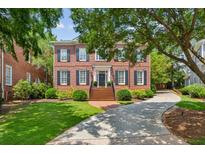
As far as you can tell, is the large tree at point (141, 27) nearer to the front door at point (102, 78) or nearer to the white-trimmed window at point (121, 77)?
the white-trimmed window at point (121, 77)

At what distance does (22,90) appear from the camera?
20438mm

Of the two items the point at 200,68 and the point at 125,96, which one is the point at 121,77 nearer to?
the point at 125,96

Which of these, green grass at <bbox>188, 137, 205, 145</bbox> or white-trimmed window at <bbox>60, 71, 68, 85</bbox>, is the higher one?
white-trimmed window at <bbox>60, 71, 68, 85</bbox>

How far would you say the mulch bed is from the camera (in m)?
9.55

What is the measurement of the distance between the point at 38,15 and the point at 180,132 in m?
5.99

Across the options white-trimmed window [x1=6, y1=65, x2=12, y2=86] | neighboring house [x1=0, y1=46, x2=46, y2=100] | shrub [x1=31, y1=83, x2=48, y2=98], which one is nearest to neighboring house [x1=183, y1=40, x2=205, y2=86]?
shrub [x1=31, y1=83, x2=48, y2=98]

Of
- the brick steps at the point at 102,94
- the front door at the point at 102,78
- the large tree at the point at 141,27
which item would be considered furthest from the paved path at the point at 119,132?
the front door at the point at 102,78

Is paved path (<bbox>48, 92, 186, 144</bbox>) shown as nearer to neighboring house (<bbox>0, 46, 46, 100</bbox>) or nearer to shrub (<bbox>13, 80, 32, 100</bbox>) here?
neighboring house (<bbox>0, 46, 46, 100</bbox>)

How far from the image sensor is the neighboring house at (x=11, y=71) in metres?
18.8

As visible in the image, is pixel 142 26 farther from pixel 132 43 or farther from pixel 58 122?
pixel 58 122

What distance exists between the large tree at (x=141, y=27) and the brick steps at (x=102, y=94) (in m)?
9.34

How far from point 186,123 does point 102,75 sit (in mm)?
14653

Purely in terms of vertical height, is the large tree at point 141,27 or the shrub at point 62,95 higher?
the large tree at point 141,27
